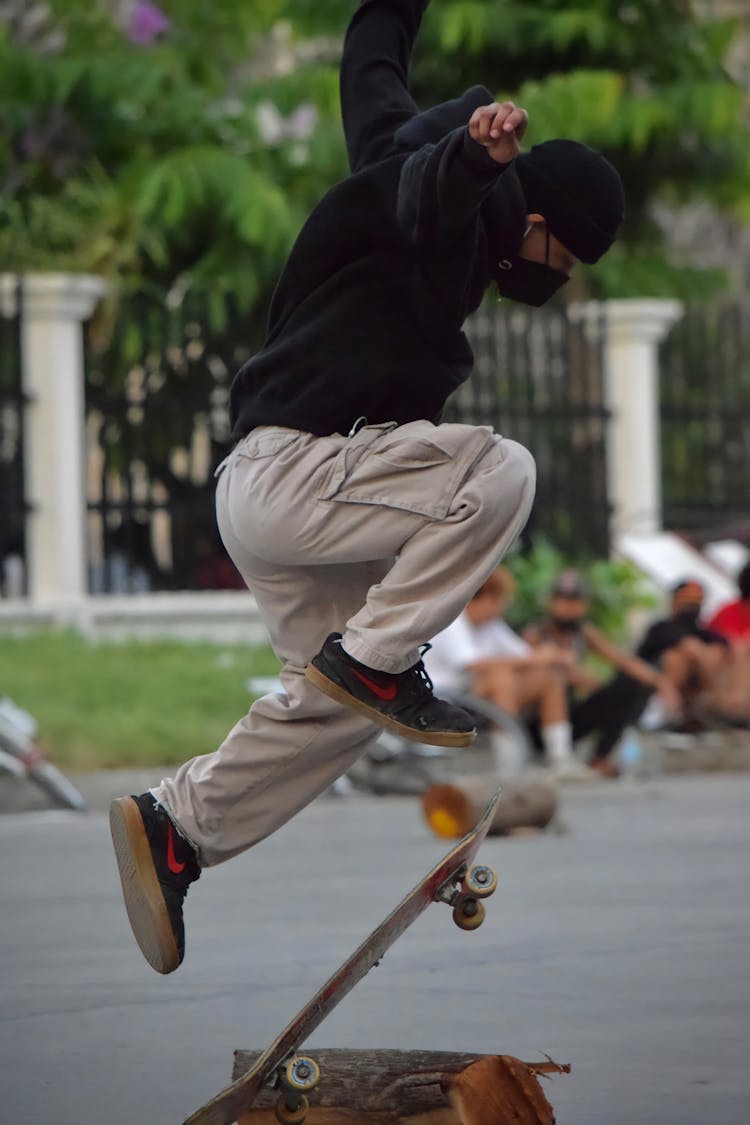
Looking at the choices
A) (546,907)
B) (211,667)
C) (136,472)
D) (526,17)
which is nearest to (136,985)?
(546,907)

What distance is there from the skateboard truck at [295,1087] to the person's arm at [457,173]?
151 centimetres

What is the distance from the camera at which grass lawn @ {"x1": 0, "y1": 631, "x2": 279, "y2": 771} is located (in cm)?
1132

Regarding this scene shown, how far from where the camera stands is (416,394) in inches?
177

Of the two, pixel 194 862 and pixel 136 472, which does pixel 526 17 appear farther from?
pixel 194 862

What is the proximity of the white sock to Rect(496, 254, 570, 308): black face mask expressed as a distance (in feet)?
25.2

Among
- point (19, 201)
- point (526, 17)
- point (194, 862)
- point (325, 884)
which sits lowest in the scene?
point (325, 884)

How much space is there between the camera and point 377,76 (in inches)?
185

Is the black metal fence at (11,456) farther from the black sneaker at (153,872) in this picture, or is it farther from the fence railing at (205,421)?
the black sneaker at (153,872)

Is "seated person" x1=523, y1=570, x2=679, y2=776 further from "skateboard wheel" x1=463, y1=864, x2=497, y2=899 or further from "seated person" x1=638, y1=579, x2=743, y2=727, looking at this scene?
"skateboard wheel" x1=463, y1=864, x2=497, y2=899

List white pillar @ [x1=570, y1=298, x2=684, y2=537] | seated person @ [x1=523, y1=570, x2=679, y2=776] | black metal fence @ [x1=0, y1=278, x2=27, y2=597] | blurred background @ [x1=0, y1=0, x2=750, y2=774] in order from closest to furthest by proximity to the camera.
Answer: seated person @ [x1=523, y1=570, x2=679, y2=776] < black metal fence @ [x1=0, y1=278, x2=27, y2=597] < blurred background @ [x1=0, y1=0, x2=750, y2=774] < white pillar @ [x1=570, y1=298, x2=684, y2=537]

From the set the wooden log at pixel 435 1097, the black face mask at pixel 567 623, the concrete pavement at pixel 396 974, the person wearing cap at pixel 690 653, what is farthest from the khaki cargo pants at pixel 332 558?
the person wearing cap at pixel 690 653

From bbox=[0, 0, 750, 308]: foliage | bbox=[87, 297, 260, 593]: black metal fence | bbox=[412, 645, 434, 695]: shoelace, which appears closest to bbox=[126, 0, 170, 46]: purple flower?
bbox=[0, 0, 750, 308]: foliage

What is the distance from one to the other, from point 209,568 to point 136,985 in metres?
9.70

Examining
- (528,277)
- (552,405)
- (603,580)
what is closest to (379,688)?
(528,277)
